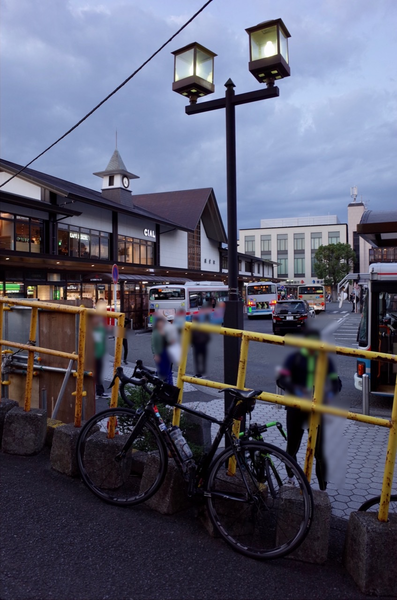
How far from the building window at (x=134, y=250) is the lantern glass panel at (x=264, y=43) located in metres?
28.3

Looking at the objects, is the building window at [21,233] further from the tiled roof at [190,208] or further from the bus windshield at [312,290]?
the bus windshield at [312,290]

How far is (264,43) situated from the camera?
5.51m

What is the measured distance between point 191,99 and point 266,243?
101 m

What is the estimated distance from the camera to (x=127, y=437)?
4.20 m

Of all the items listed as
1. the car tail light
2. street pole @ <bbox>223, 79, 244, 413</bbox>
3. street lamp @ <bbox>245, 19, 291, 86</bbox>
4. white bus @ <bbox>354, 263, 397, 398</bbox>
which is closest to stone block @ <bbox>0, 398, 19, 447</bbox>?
street pole @ <bbox>223, 79, 244, 413</bbox>

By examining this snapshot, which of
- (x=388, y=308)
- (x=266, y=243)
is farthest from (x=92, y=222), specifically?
(x=266, y=243)

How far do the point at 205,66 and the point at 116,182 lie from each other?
32126 millimetres

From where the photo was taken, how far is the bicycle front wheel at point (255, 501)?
314cm

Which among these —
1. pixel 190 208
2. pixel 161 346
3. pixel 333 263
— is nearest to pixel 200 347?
pixel 161 346

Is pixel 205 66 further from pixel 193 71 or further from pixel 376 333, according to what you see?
pixel 376 333

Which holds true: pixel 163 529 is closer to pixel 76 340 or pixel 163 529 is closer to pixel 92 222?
pixel 76 340

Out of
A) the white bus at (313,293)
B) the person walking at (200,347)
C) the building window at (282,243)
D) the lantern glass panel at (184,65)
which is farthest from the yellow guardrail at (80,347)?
the building window at (282,243)

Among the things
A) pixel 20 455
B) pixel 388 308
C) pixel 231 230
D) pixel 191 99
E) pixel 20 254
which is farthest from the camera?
pixel 20 254

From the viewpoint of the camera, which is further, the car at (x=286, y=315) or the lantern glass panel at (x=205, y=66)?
the car at (x=286, y=315)
